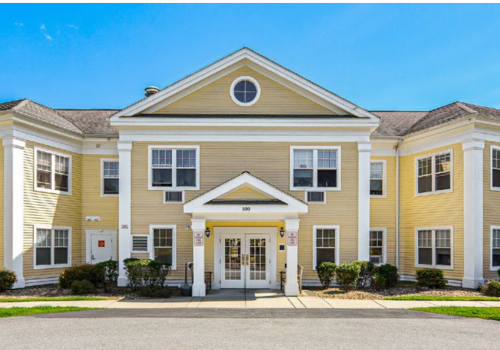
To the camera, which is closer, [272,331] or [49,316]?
[272,331]

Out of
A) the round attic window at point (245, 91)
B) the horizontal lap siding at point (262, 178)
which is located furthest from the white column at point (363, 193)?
the round attic window at point (245, 91)

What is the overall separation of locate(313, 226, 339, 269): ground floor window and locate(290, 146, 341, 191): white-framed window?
1.71 m

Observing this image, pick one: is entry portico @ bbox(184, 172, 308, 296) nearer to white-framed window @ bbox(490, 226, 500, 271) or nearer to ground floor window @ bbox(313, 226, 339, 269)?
ground floor window @ bbox(313, 226, 339, 269)

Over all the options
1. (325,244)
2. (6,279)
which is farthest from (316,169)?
(6,279)

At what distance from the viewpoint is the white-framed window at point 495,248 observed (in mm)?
16656

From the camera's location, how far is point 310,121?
17.6 metres

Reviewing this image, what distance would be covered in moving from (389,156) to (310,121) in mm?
4708

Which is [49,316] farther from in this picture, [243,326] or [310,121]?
[310,121]

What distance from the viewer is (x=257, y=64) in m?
17.9

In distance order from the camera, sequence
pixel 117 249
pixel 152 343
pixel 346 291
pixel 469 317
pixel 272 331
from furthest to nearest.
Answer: pixel 117 249
pixel 346 291
pixel 469 317
pixel 272 331
pixel 152 343

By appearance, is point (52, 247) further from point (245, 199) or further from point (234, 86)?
point (234, 86)

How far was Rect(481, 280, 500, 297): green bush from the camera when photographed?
48.8ft

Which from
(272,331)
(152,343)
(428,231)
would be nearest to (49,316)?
(152,343)

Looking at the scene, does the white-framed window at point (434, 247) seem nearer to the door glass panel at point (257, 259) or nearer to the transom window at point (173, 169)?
the door glass panel at point (257, 259)
